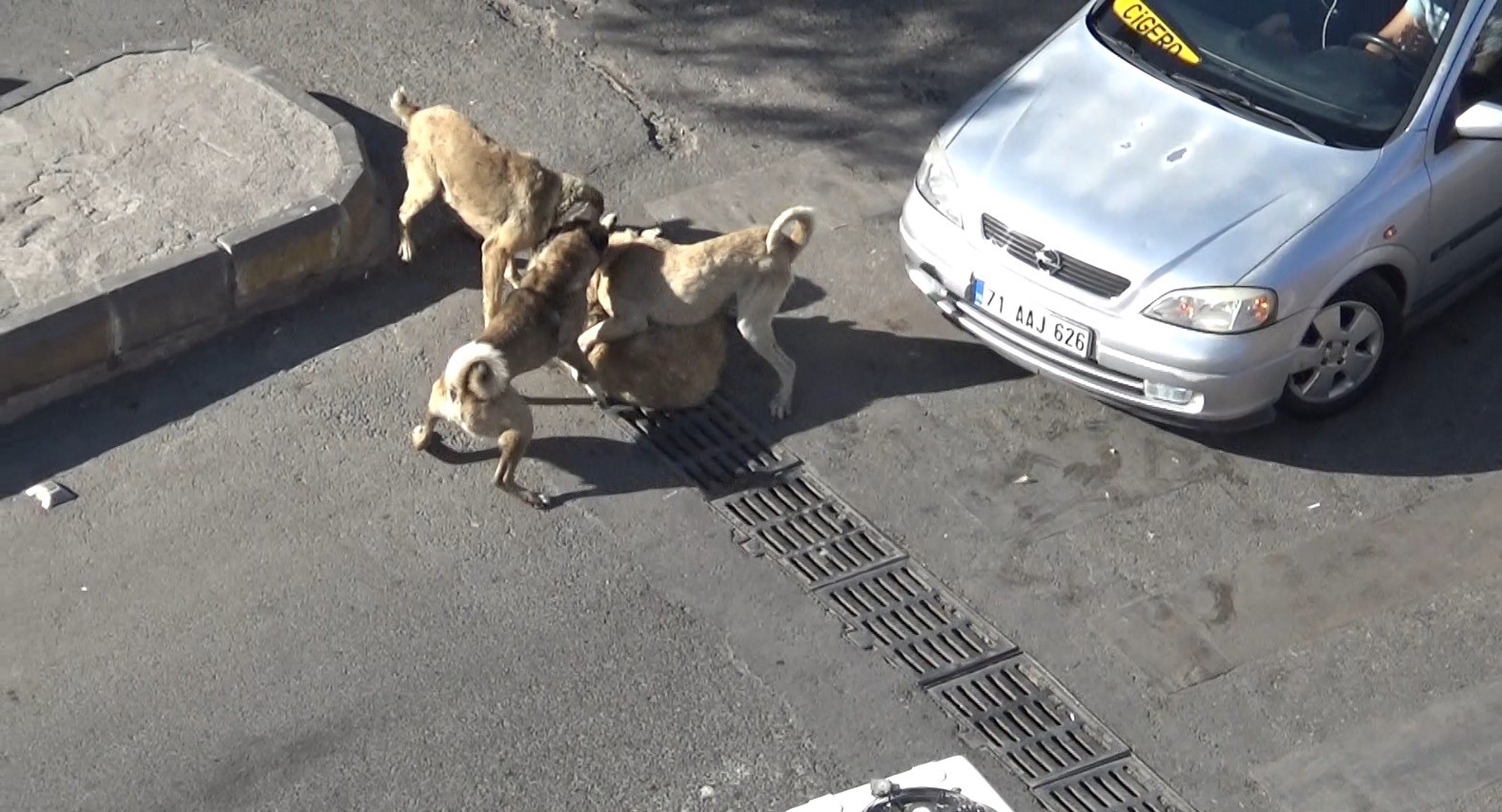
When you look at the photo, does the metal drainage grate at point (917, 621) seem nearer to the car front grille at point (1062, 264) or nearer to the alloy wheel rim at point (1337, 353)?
the car front grille at point (1062, 264)

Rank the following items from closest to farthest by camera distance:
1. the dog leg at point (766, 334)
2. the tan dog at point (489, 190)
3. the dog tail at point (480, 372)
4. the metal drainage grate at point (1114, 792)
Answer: the metal drainage grate at point (1114, 792) < the dog tail at point (480, 372) < the dog leg at point (766, 334) < the tan dog at point (489, 190)

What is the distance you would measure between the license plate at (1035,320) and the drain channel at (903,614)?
3.60ft

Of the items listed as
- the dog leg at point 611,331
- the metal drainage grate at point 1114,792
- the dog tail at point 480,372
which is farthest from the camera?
the dog leg at point 611,331

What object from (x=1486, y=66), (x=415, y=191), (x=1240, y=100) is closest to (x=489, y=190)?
(x=415, y=191)

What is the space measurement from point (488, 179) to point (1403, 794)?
16.0 ft

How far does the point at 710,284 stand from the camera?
868cm

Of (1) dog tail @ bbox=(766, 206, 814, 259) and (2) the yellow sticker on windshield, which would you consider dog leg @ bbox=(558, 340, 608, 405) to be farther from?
(2) the yellow sticker on windshield

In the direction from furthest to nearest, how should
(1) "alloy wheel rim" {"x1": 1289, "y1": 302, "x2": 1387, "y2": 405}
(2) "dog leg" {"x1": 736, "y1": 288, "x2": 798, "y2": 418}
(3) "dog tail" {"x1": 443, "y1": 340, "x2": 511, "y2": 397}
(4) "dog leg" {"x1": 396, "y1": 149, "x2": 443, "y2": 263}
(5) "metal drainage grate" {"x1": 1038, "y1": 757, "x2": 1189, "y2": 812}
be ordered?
(4) "dog leg" {"x1": 396, "y1": 149, "x2": 443, "y2": 263} < (2) "dog leg" {"x1": 736, "y1": 288, "x2": 798, "y2": 418} < (1) "alloy wheel rim" {"x1": 1289, "y1": 302, "x2": 1387, "y2": 405} < (3) "dog tail" {"x1": 443, "y1": 340, "x2": 511, "y2": 397} < (5) "metal drainage grate" {"x1": 1038, "y1": 757, "x2": 1189, "y2": 812}

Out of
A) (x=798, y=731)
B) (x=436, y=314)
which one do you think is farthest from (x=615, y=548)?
(x=436, y=314)

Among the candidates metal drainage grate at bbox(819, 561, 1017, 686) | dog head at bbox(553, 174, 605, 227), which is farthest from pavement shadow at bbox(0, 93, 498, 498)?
metal drainage grate at bbox(819, 561, 1017, 686)

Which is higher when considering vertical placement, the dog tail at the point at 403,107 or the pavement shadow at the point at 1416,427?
the dog tail at the point at 403,107

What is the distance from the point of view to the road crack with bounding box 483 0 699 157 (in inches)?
414

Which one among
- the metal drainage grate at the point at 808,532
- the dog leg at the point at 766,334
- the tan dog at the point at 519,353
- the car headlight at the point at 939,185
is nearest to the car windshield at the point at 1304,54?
the car headlight at the point at 939,185

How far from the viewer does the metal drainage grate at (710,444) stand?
8.49 meters
